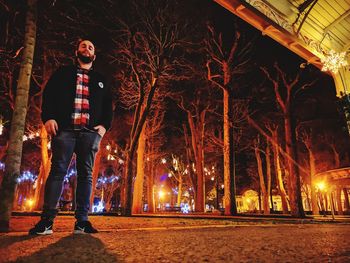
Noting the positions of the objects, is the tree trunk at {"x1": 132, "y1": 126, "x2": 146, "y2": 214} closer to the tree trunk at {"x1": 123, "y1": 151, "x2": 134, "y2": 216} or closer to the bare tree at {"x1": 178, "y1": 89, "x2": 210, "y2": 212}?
the tree trunk at {"x1": 123, "y1": 151, "x2": 134, "y2": 216}

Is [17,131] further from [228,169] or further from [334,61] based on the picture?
[228,169]

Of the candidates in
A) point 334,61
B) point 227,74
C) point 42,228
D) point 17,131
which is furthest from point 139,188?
point 42,228

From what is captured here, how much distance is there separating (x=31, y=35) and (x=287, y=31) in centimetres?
599

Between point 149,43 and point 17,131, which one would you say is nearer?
point 17,131

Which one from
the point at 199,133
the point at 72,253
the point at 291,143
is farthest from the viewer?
the point at 199,133

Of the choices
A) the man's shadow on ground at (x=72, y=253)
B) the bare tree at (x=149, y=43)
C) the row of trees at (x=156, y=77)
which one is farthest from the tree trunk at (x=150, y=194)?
the man's shadow on ground at (x=72, y=253)

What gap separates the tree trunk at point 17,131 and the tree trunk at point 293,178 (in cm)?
1520

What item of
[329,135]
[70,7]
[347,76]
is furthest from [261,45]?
[329,135]

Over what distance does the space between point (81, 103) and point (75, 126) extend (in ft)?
1.09

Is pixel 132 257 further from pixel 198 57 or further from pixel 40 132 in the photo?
pixel 40 132

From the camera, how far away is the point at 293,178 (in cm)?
1716

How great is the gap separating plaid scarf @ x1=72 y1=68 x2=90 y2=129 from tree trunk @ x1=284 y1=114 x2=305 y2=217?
1531cm

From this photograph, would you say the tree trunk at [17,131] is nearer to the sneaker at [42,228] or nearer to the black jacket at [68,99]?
the sneaker at [42,228]

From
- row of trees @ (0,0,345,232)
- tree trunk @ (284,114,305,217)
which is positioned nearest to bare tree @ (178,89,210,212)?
row of trees @ (0,0,345,232)
